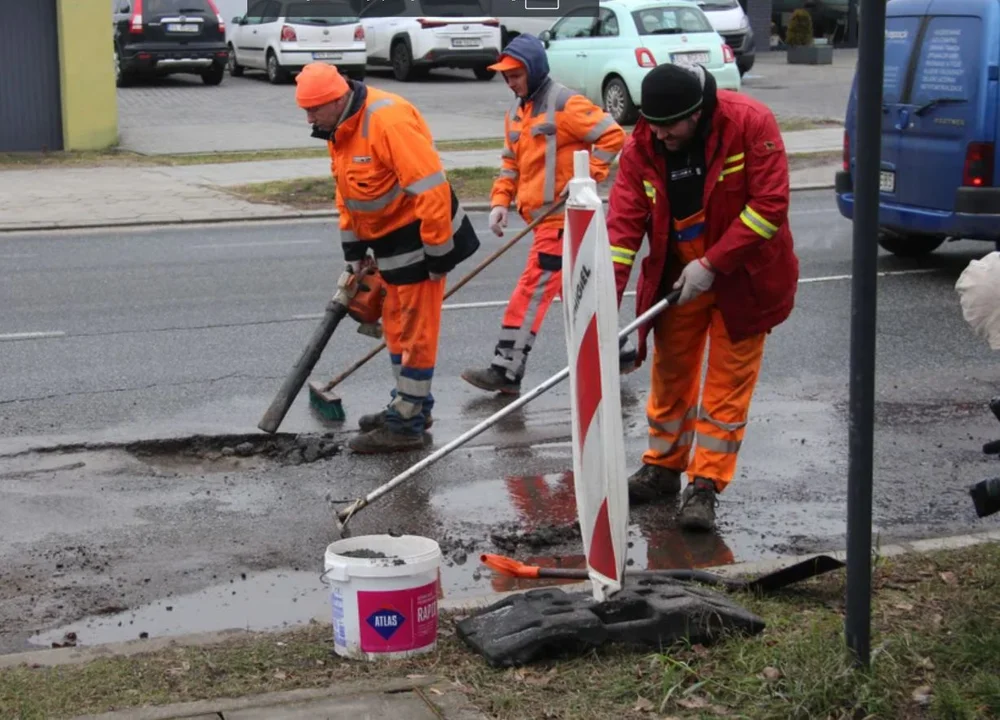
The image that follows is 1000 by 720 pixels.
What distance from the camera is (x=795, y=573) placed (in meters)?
5.08

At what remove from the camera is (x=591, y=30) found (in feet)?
75.5

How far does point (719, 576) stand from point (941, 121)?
686cm

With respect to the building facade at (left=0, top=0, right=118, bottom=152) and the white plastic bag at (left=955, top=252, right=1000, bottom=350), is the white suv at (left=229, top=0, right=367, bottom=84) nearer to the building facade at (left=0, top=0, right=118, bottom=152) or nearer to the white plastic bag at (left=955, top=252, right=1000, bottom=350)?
the building facade at (left=0, top=0, right=118, bottom=152)

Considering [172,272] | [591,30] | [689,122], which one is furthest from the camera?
[591,30]

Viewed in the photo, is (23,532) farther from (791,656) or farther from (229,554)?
(791,656)

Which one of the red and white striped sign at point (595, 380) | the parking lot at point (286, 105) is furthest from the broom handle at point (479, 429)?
the parking lot at point (286, 105)

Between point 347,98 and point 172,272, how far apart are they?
5.70 meters

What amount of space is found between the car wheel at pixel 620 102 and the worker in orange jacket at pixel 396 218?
48.2 feet

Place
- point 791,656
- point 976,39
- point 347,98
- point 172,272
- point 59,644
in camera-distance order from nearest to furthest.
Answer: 1. point 791,656
2. point 59,644
3. point 347,98
4. point 976,39
5. point 172,272

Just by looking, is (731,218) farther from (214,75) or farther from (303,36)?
(214,75)

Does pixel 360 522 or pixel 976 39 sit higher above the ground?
pixel 976 39

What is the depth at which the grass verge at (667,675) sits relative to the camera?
4.18m

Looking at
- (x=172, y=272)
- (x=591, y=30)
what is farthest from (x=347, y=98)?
(x=591, y=30)

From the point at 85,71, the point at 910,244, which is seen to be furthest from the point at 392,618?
the point at 85,71
